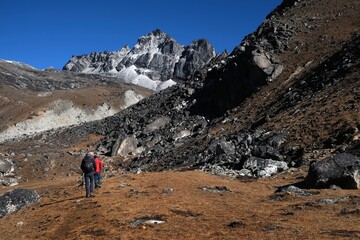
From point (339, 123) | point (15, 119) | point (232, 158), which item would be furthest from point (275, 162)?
point (15, 119)

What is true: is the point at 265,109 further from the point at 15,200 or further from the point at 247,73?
the point at 15,200

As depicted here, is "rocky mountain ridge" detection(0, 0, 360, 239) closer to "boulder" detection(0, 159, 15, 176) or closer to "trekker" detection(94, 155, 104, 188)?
"boulder" detection(0, 159, 15, 176)

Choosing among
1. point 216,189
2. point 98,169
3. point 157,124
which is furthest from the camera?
point 157,124

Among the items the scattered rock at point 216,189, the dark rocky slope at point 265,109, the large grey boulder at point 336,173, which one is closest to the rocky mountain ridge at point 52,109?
the dark rocky slope at point 265,109

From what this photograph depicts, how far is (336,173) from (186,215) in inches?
352

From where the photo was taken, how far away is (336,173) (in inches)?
741

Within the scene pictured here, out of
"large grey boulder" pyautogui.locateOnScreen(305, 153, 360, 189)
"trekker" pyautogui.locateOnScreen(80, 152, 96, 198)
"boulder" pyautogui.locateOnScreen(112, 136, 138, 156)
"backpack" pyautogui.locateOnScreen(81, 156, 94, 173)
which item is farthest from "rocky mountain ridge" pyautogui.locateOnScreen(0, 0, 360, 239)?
"backpack" pyautogui.locateOnScreen(81, 156, 94, 173)

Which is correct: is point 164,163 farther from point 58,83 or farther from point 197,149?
point 58,83

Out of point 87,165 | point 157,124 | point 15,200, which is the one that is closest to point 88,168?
point 87,165

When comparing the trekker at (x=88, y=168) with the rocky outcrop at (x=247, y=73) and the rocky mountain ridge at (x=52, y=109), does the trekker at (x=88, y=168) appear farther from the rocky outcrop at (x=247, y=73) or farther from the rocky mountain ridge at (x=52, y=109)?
the rocky mountain ridge at (x=52, y=109)

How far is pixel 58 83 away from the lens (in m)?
186

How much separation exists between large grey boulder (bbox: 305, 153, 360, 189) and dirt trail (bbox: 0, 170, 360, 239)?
105 centimetres

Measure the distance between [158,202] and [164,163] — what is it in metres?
22.2

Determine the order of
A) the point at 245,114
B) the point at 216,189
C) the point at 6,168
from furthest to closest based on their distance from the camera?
1. the point at 245,114
2. the point at 6,168
3. the point at 216,189
